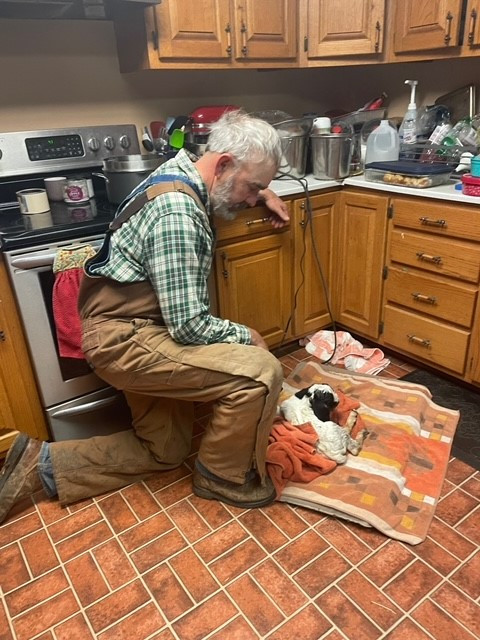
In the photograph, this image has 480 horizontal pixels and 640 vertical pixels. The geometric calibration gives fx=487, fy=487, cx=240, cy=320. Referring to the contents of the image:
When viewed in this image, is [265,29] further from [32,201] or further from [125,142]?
[32,201]

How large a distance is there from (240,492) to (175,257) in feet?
→ 2.56

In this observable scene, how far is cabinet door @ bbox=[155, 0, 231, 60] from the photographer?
1.92 metres

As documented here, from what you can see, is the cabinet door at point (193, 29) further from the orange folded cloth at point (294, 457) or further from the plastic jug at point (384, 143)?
the orange folded cloth at point (294, 457)

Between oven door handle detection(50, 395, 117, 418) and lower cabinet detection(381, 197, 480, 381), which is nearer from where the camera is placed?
oven door handle detection(50, 395, 117, 418)

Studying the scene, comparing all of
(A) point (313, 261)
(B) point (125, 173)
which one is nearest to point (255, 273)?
(A) point (313, 261)

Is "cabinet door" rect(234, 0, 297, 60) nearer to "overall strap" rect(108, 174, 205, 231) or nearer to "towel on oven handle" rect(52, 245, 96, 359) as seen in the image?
"overall strap" rect(108, 174, 205, 231)

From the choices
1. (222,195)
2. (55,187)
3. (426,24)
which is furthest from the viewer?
(426,24)

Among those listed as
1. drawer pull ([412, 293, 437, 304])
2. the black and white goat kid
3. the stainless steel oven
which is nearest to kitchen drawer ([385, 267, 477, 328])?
drawer pull ([412, 293, 437, 304])

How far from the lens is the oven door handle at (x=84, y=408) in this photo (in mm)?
1761

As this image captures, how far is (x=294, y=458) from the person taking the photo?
1614mm

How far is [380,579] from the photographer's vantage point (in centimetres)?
130

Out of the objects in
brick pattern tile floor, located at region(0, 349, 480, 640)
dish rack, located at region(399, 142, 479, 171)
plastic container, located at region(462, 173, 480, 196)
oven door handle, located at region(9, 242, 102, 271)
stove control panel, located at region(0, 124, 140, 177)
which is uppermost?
stove control panel, located at region(0, 124, 140, 177)

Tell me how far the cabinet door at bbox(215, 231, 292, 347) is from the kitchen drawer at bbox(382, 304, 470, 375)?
49 cm

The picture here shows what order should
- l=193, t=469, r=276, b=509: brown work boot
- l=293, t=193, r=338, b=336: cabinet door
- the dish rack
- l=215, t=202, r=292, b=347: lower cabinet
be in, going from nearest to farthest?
1. l=193, t=469, r=276, b=509: brown work boot
2. l=215, t=202, r=292, b=347: lower cabinet
3. the dish rack
4. l=293, t=193, r=338, b=336: cabinet door
